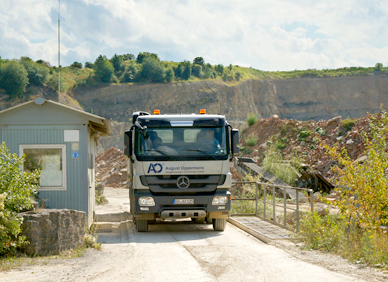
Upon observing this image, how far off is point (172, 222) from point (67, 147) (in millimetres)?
5027

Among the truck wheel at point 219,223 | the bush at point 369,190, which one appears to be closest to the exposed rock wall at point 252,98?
the truck wheel at point 219,223

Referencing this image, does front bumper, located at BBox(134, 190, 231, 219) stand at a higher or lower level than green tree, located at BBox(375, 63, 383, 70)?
lower

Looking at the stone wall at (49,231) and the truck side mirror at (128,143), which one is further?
the truck side mirror at (128,143)

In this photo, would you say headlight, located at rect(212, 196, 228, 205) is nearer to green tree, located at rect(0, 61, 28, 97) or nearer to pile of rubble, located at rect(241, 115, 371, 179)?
pile of rubble, located at rect(241, 115, 371, 179)

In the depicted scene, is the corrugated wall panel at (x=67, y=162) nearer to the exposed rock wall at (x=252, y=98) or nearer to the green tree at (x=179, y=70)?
the exposed rock wall at (x=252, y=98)

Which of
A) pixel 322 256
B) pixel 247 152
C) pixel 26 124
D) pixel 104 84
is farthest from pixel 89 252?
pixel 104 84

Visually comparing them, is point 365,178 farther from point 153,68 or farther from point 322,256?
point 153,68

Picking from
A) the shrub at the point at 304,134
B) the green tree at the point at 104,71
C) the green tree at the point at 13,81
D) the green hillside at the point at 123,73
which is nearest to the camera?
the shrub at the point at 304,134

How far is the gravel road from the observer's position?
7.10m

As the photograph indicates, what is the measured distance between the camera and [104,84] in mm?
76562

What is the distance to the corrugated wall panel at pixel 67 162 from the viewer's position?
11.3 meters

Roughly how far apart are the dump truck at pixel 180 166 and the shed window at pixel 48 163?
1.79m

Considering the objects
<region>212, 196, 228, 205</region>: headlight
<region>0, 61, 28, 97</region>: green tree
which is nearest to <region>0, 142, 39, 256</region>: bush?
<region>212, 196, 228, 205</region>: headlight

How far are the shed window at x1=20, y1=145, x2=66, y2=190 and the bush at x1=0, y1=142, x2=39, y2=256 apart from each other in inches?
75.6
